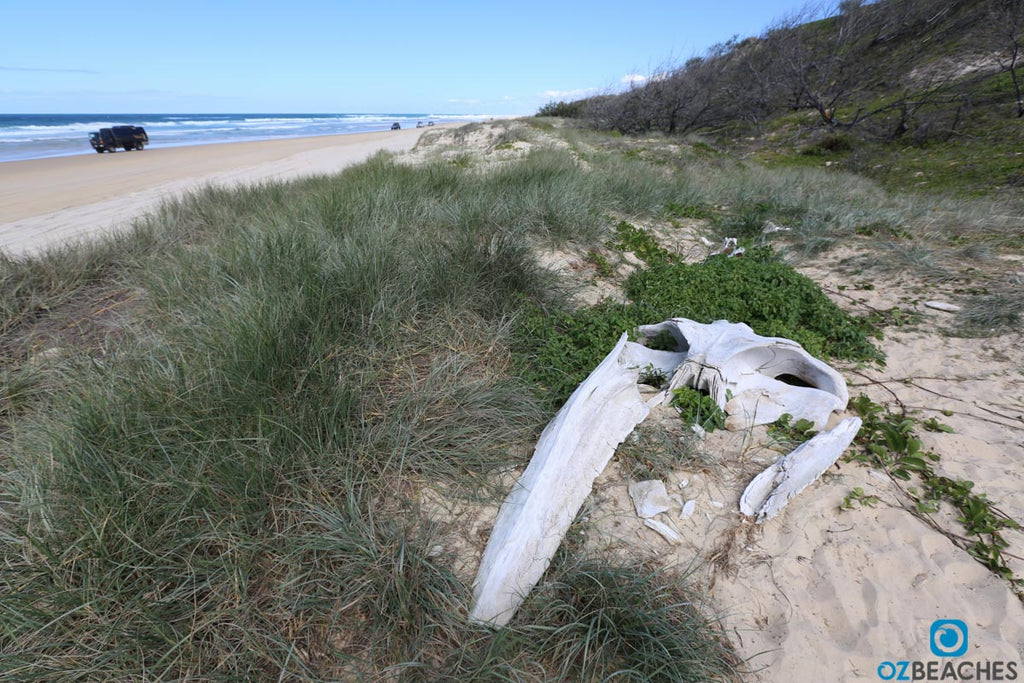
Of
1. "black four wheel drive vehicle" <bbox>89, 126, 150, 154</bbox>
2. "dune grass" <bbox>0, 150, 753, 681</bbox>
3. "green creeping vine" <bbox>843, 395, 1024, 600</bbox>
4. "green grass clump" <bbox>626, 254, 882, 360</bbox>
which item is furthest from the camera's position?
"black four wheel drive vehicle" <bbox>89, 126, 150, 154</bbox>

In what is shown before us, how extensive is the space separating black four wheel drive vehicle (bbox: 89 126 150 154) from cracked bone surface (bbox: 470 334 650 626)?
97.7 ft

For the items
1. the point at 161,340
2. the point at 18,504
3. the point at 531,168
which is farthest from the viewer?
the point at 531,168

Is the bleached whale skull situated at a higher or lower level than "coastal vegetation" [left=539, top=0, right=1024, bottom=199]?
lower

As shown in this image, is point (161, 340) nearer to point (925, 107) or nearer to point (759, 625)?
point (759, 625)

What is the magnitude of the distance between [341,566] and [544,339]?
1.96 m

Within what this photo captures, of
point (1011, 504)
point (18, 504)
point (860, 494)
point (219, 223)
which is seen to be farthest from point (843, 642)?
point (219, 223)

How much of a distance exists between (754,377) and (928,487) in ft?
3.00

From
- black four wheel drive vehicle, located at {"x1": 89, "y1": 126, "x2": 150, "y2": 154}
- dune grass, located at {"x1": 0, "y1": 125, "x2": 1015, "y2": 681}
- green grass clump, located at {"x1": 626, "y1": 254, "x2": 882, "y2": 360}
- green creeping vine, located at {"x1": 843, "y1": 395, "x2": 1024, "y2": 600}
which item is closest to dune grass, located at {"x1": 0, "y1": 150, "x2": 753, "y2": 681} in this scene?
dune grass, located at {"x1": 0, "y1": 125, "x2": 1015, "y2": 681}

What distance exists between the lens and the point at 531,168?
717cm

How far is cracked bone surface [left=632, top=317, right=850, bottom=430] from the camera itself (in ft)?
8.51

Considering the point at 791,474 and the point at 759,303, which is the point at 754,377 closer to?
the point at 791,474

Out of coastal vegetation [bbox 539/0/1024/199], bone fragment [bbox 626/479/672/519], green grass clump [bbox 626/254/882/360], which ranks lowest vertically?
bone fragment [bbox 626/479/672/519]

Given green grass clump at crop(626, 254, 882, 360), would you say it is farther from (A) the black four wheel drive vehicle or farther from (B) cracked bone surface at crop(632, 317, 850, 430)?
(A) the black four wheel drive vehicle

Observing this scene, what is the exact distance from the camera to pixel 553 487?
199 centimetres
